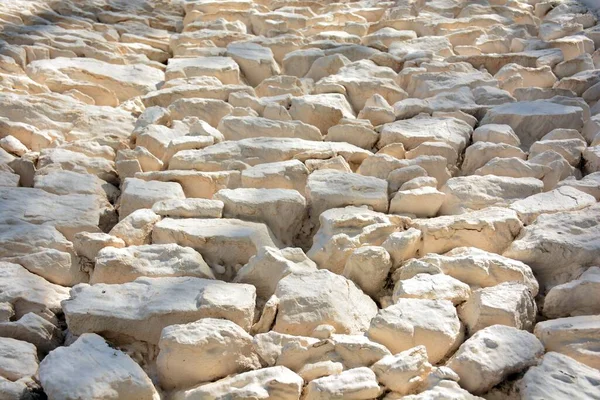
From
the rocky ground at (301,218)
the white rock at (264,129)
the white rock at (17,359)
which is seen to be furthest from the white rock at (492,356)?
the white rock at (264,129)

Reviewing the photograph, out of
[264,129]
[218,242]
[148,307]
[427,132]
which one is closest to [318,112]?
[264,129]

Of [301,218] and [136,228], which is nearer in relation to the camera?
[136,228]

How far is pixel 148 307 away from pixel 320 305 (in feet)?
1.29

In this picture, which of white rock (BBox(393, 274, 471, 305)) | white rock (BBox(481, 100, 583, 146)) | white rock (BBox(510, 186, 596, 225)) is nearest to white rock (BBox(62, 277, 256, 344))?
white rock (BBox(393, 274, 471, 305))

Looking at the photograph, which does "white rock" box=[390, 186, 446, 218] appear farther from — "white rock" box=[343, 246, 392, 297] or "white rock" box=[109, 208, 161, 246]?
"white rock" box=[109, 208, 161, 246]

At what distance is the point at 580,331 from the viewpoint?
1.45 meters

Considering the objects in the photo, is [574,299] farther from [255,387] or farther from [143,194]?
[143,194]

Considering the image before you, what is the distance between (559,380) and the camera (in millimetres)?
1320

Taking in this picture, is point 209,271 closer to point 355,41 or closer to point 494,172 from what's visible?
point 494,172

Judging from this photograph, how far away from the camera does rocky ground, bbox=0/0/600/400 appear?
1.41 metres

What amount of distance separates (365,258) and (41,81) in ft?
6.72

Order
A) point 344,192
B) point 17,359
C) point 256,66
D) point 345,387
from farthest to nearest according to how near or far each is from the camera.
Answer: point 256,66 < point 344,192 < point 17,359 < point 345,387

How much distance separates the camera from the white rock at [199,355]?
1426mm

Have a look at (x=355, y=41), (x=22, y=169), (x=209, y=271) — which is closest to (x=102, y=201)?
(x=22, y=169)
